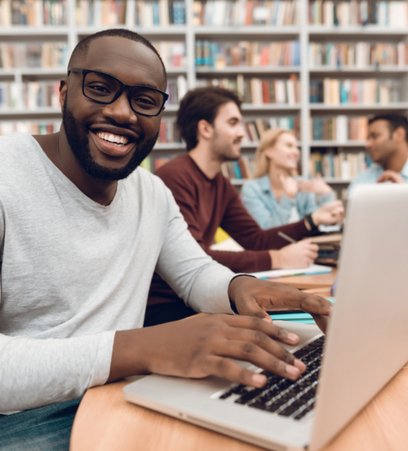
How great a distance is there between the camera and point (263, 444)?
0.40m

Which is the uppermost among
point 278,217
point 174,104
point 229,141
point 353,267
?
point 174,104

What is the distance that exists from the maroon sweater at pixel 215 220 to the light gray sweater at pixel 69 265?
0.44 meters

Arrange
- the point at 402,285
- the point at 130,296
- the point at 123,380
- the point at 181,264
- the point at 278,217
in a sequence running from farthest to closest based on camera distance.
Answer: the point at 278,217
the point at 181,264
the point at 130,296
the point at 123,380
the point at 402,285

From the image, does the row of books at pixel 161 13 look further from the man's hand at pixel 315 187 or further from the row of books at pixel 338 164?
the man's hand at pixel 315 187

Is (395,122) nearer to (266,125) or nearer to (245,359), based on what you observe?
(266,125)

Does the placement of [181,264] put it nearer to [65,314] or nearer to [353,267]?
[65,314]

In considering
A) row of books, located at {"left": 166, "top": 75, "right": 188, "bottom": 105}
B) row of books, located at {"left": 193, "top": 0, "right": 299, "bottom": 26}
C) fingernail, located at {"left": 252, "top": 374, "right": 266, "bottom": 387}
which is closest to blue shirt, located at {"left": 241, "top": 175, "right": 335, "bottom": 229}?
row of books, located at {"left": 166, "top": 75, "right": 188, "bottom": 105}

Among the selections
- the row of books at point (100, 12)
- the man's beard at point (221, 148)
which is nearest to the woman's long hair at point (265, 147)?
the man's beard at point (221, 148)

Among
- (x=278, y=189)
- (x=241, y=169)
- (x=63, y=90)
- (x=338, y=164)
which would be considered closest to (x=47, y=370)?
(x=63, y=90)

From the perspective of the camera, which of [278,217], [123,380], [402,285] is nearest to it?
[402,285]

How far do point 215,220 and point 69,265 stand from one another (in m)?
1.11

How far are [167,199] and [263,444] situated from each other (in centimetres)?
77

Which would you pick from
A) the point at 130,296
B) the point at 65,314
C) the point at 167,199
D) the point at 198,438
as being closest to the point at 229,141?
the point at 167,199

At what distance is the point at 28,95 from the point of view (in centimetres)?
365
